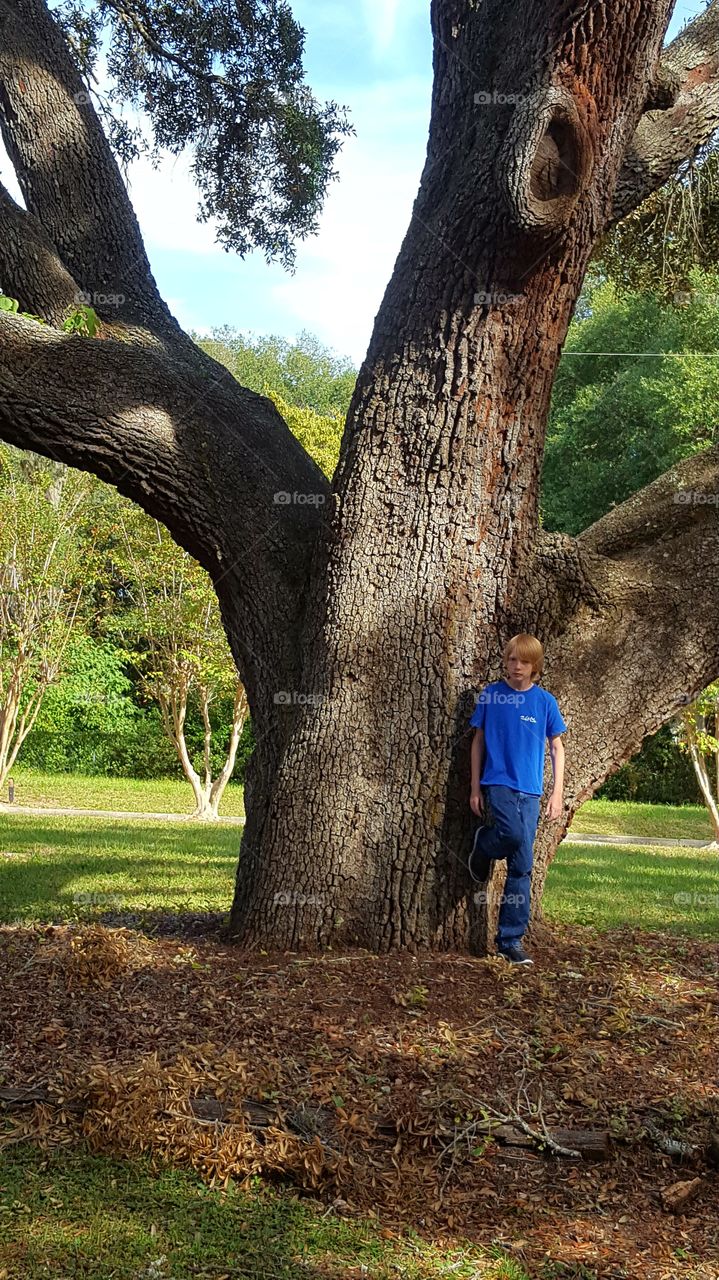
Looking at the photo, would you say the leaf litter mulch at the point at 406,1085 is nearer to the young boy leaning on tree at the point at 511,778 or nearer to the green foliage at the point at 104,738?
the young boy leaning on tree at the point at 511,778

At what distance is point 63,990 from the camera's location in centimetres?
500

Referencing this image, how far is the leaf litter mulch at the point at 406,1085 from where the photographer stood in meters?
3.68

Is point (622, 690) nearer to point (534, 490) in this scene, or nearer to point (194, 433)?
point (534, 490)

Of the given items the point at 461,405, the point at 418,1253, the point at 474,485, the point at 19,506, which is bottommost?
the point at 418,1253

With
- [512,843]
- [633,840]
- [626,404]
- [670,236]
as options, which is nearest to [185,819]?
[633,840]

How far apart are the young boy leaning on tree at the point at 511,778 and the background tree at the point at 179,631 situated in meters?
12.3

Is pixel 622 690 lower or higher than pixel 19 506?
lower

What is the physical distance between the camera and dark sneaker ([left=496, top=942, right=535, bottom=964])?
211 inches

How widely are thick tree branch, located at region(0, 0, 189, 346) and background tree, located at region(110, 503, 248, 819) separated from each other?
1092cm

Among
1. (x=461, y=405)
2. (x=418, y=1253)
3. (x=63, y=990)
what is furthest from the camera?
(x=461, y=405)

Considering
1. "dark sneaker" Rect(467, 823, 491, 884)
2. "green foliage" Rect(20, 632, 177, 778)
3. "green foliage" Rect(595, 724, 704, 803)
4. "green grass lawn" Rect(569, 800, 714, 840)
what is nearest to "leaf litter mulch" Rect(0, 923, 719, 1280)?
"dark sneaker" Rect(467, 823, 491, 884)

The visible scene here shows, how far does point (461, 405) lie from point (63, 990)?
→ 334 cm

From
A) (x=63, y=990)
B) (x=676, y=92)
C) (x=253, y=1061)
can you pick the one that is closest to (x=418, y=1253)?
(x=253, y=1061)

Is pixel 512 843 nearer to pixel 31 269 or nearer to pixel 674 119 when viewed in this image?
pixel 31 269
